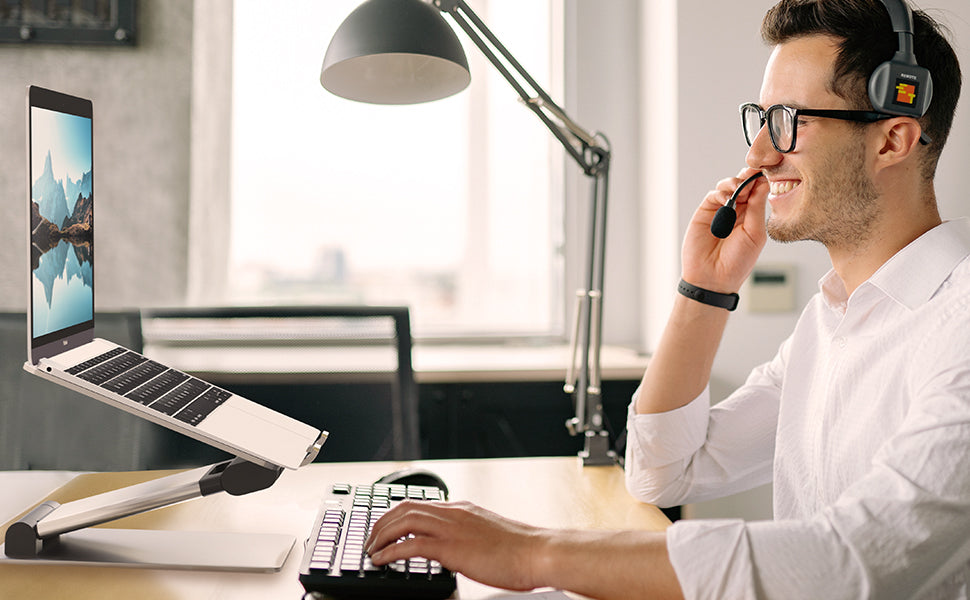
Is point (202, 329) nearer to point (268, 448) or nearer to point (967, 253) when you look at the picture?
point (268, 448)

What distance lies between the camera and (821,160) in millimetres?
906

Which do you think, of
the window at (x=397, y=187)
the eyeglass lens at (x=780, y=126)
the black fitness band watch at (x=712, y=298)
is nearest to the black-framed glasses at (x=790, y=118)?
the eyeglass lens at (x=780, y=126)

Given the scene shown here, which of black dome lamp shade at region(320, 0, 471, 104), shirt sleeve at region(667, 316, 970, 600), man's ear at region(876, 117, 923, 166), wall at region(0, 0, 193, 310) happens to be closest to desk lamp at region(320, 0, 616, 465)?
black dome lamp shade at region(320, 0, 471, 104)

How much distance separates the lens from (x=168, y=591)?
26.4 inches

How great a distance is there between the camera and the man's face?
895 millimetres

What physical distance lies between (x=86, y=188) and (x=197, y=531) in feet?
1.33

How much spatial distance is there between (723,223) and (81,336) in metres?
0.83

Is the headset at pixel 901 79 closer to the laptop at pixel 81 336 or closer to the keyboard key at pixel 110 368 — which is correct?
the laptop at pixel 81 336

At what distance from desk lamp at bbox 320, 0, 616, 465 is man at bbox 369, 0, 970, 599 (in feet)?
0.66

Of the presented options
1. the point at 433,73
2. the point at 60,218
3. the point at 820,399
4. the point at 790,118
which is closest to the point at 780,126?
the point at 790,118

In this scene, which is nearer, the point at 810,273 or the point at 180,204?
the point at 810,273

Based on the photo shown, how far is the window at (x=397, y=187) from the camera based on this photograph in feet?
7.53

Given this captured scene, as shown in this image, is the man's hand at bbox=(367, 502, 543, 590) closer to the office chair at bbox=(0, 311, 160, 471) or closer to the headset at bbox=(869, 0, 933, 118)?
the headset at bbox=(869, 0, 933, 118)

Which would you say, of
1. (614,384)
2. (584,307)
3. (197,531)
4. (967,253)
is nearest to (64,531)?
(197,531)
